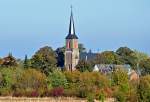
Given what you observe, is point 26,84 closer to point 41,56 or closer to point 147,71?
point 41,56

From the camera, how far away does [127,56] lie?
122500mm

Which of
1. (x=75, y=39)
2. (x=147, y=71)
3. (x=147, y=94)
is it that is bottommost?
(x=147, y=94)

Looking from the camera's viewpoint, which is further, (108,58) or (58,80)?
(108,58)

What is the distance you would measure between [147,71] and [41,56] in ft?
53.8

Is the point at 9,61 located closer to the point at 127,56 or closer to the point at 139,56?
the point at 139,56

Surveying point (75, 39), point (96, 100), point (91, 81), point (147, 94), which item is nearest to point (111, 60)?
point (75, 39)

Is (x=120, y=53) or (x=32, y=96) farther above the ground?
(x=120, y=53)

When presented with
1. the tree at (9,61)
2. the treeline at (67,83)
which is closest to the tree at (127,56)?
the treeline at (67,83)

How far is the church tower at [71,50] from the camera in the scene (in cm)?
12486

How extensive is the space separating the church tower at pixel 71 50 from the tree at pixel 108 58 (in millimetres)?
5261

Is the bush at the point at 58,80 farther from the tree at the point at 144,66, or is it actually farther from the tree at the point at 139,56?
the tree at the point at 139,56

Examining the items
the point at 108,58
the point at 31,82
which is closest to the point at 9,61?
the point at 31,82

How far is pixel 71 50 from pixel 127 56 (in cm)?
1282

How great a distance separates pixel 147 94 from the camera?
40.0 meters
